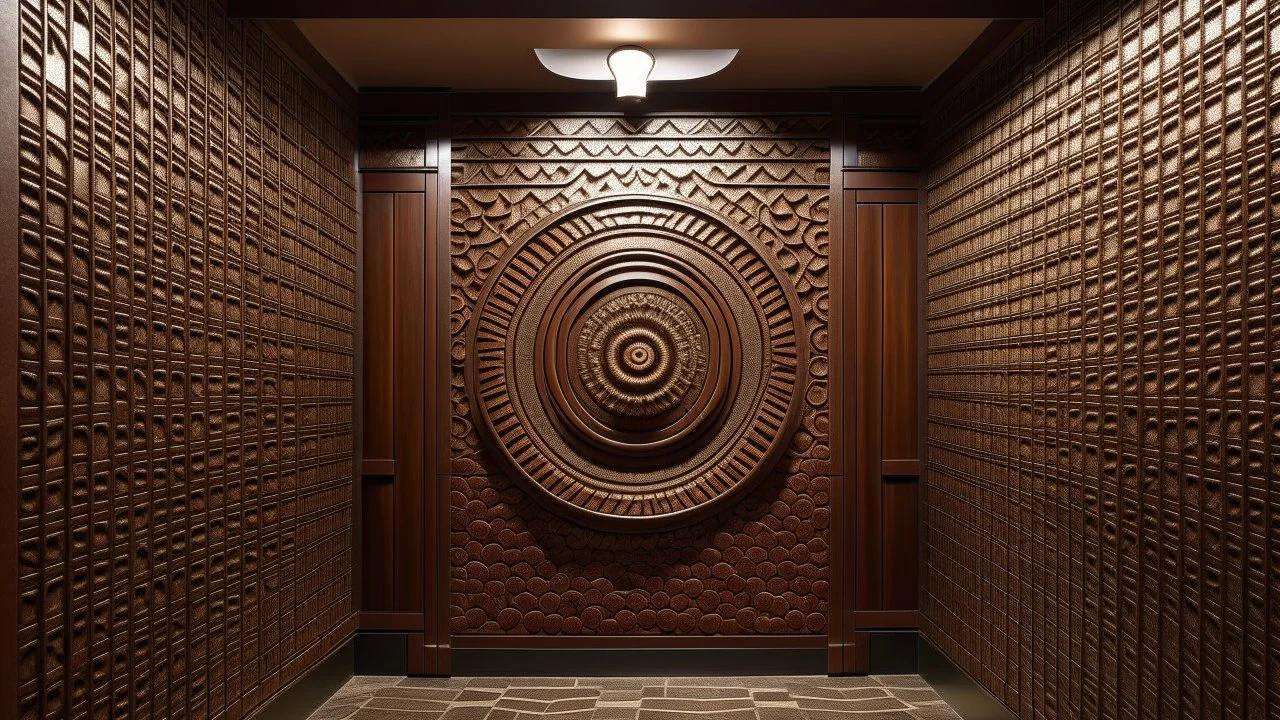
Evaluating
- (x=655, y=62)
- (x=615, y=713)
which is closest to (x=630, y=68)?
(x=655, y=62)

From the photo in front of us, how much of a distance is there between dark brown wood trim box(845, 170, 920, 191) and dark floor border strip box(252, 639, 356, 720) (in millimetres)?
3028

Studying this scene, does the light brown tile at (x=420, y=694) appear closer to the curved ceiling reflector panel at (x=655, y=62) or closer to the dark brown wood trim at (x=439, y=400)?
the dark brown wood trim at (x=439, y=400)

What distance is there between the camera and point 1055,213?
291 cm

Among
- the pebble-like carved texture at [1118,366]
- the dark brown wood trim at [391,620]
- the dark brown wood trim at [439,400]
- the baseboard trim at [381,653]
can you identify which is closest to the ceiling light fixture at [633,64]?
the dark brown wood trim at [439,400]

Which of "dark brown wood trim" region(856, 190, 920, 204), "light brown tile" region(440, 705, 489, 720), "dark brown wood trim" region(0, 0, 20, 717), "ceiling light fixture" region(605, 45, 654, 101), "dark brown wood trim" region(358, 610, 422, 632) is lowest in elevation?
"light brown tile" region(440, 705, 489, 720)

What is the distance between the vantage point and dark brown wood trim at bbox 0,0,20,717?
187cm

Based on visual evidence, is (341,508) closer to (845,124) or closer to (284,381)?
(284,381)

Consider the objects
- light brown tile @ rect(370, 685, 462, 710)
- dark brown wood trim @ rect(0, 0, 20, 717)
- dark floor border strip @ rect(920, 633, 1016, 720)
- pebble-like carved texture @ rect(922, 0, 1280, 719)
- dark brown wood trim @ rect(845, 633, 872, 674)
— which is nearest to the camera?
dark brown wood trim @ rect(0, 0, 20, 717)

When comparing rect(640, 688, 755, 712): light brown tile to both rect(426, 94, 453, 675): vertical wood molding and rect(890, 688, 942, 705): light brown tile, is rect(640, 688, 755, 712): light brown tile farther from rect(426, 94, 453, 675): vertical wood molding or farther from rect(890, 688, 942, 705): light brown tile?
rect(426, 94, 453, 675): vertical wood molding

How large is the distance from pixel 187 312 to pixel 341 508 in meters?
1.50

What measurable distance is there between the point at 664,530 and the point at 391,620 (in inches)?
50.7

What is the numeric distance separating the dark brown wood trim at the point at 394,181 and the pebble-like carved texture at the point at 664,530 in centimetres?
17

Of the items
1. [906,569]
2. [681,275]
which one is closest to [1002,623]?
[906,569]

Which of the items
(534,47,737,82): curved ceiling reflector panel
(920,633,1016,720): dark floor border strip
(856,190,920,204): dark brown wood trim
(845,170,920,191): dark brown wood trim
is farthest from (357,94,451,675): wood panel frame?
(920,633,1016,720): dark floor border strip
